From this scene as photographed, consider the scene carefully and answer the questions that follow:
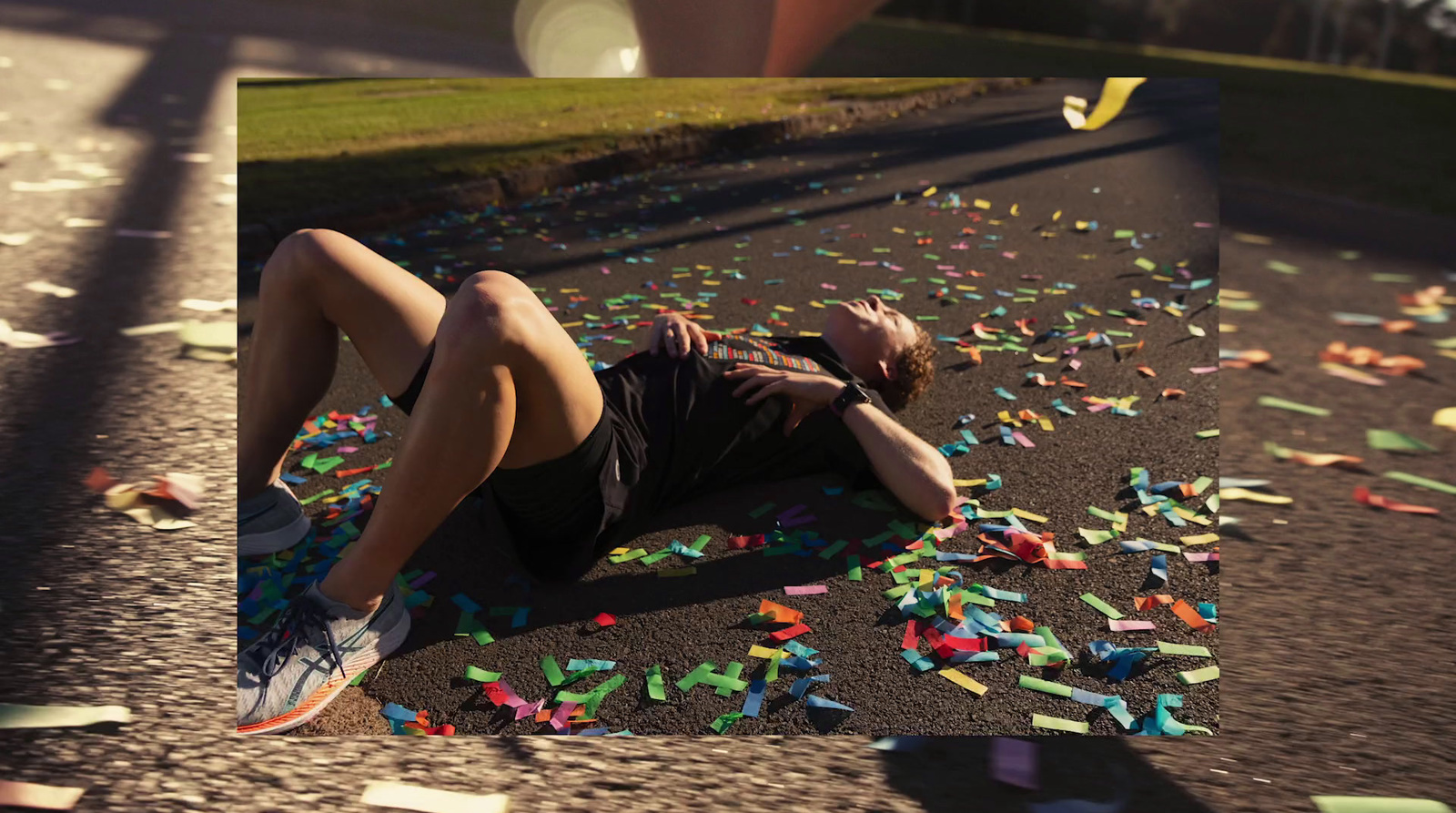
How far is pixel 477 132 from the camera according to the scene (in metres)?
3.49

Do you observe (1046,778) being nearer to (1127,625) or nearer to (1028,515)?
(1127,625)

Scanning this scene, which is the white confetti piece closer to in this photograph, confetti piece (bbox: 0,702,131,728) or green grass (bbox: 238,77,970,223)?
green grass (bbox: 238,77,970,223)

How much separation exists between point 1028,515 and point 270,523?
1557 mm

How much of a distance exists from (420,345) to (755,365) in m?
0.69

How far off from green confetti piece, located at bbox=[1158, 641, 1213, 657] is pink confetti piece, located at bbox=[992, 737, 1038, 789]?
13.0 inches

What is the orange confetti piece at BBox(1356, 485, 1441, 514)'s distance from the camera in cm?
303

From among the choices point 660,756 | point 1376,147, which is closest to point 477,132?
point 660,756

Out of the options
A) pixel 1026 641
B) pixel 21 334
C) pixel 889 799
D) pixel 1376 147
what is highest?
pixel 1376 147

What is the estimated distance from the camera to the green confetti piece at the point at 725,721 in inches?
73.6

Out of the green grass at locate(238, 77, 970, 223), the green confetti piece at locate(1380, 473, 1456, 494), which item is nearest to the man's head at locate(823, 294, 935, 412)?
the green grass at locate(238, 77, 970, 223)

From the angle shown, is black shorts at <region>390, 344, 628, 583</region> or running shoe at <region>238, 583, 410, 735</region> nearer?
running shoe at <region>238, 583, 410, 735</region>

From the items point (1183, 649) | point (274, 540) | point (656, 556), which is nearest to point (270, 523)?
point (274, 540)

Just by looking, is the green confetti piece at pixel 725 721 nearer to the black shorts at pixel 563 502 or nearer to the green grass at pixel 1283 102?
the black shorts at pixel 563 502

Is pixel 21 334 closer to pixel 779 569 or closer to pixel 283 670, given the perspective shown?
pixel 283 670
